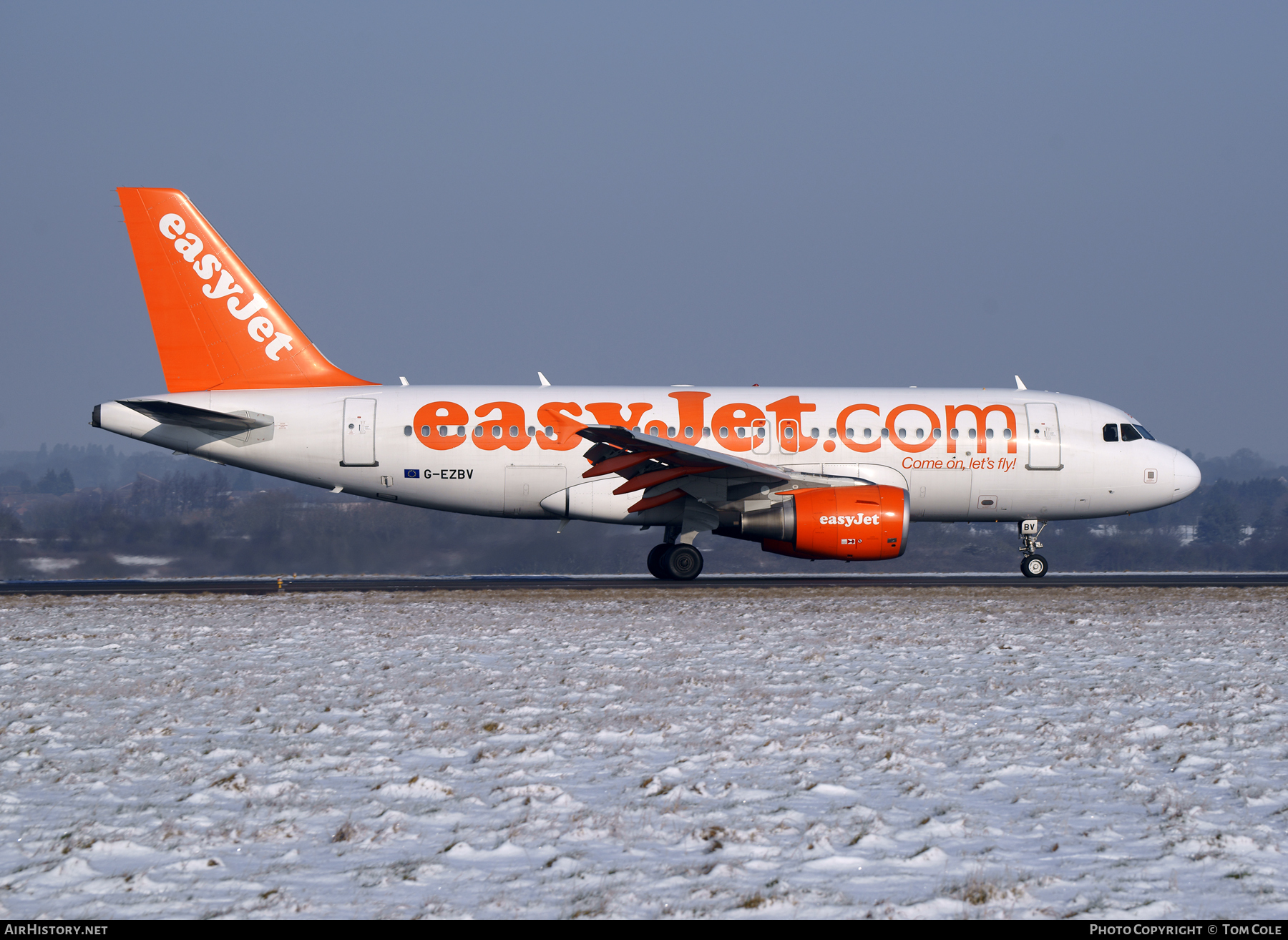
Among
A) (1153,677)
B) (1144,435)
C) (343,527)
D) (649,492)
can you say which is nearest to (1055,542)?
(343,527)

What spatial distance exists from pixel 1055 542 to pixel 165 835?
80431mm

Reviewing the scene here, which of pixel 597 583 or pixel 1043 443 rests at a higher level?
pixel 1043 443

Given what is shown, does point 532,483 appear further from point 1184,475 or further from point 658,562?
point 1184,475

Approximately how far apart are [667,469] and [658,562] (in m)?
2.32

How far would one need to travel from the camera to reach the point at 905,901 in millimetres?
4781

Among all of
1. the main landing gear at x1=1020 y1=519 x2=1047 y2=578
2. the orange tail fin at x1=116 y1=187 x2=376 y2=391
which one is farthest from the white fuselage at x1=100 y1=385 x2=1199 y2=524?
the orange tail fin at x1=116 y1=187 x2=376 y2=391

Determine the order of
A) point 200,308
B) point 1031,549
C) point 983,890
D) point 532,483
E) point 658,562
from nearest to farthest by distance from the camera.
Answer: point 983,890, point 532,483, point 658,562, point 200,308, point 1031,549

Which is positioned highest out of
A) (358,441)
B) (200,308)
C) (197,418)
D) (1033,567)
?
(200,308)

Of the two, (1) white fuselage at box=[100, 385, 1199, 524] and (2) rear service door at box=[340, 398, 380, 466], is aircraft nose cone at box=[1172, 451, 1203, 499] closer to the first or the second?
(1) white fuselage at box=[100, 385, 1199, 524]

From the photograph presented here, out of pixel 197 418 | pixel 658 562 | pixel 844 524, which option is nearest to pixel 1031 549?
pixel 844 524

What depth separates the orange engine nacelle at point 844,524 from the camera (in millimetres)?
18250

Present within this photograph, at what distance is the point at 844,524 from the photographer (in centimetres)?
1828
